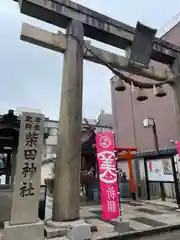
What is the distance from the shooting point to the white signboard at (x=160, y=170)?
11.2 metres

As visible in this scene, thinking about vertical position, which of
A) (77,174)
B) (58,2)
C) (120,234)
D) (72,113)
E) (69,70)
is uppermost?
(58,2)

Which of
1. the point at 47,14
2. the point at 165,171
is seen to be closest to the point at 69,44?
the point at 47,14

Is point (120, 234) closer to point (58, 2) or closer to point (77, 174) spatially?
point (77, 174)

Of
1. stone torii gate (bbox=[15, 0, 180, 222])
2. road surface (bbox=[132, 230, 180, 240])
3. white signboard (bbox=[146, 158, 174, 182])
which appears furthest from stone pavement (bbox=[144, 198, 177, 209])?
stone torii gate (bbox=[15, 0, 180, 222])

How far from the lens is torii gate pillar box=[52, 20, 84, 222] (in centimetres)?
593

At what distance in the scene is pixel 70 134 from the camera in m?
6.44

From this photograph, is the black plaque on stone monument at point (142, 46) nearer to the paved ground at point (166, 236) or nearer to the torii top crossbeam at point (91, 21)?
the torii top crossbeam at point (91, 21)

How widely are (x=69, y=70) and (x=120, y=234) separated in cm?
544

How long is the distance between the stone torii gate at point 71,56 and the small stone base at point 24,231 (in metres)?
0.79

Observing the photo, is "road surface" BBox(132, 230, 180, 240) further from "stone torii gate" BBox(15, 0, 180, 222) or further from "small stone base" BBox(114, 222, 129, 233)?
"stone torii gate" BBox(15, 0, 180, 222)

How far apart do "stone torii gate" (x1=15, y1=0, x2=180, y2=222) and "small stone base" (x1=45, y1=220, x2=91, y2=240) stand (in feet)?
0.80

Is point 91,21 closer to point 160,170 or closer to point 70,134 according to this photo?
point 70,134

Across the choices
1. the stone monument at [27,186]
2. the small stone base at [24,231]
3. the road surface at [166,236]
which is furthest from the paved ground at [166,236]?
the stone monument at [27,186]

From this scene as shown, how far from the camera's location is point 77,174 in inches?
246
